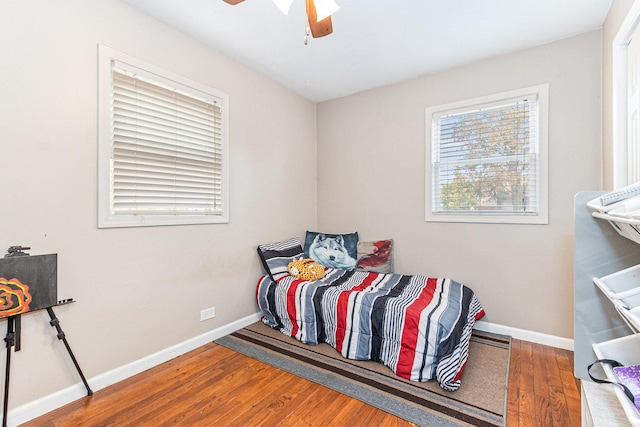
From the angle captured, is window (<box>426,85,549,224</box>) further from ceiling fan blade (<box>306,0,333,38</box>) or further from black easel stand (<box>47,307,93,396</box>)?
black easel stand (<box>47,307,93,396</box>)

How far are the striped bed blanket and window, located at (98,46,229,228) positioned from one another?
1063 mm

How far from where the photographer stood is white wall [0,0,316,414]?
1669 millimetres

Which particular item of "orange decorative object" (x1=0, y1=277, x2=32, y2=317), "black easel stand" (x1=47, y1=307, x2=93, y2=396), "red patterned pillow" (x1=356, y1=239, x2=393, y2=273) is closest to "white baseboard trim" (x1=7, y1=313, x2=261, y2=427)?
"black easel stand" (x1=47, y1=307, x2=93, y2=396)

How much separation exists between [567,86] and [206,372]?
12.1 feet

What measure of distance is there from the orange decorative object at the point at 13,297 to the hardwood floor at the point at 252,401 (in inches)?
26.1

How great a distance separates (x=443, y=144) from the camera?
3080 mm

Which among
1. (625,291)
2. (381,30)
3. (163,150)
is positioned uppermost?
(381,30)

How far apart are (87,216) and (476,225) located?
318 centimetres

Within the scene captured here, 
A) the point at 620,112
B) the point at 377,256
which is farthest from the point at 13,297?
the point at 620,112

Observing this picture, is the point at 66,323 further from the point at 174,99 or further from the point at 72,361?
the point at 174,99

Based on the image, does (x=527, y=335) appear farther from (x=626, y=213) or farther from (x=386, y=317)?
(x=626, y=213)

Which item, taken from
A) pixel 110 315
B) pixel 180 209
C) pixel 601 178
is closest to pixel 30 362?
pixel 110 315

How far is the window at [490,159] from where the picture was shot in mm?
2613

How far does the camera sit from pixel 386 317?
221 centimetres
